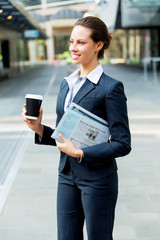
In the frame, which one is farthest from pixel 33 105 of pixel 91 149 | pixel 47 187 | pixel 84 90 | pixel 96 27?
pixel 47 187

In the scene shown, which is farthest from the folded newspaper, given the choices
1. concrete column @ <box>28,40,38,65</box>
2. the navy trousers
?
concrete column @ <box>28,40,38,65</box>

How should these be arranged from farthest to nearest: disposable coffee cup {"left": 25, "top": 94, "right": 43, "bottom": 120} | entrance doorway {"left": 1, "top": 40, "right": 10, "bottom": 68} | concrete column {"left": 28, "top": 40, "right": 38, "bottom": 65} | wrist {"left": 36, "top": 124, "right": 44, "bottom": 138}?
1. concrete column {"left": 28, "top": 40, "right": 38, "bottom": 65}
2. entrance doorway {"left": 1, "top": 40, "right": 10, "bottom": 68}
3. wrist {"left": 36, "top": 124, "right": 44, "bottom": 138}
4. disposable coffee cup {"left": 25, "top": 94, "right": 43, "bottom": 120}

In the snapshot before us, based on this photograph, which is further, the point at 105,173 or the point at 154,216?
the point at 154,216

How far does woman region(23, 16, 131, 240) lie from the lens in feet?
7.05

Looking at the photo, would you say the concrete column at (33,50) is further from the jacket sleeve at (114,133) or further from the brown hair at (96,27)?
the jacket sleeve at (114,133)

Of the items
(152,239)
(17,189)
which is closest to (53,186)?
(17,189)

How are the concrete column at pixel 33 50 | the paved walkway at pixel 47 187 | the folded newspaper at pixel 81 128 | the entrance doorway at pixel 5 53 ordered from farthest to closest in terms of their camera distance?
the concrete column at pixel 33 50, the entrance doorway at pixel 5 53, the paved walkway at pixel 47 187, the folded newspaper at pixel 81 128

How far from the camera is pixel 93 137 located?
7.13 feet

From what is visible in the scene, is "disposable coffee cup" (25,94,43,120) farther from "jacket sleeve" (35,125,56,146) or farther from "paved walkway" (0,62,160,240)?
"paved walkway" (0,62,160,240)

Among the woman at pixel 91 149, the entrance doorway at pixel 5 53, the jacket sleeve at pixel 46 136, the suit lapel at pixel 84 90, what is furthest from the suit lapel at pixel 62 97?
the entrance doorway at pixel 5 53

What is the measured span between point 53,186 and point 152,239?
1.84 m

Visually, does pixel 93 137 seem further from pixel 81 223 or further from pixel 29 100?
pixel 81 223

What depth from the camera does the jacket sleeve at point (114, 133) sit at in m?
2.13

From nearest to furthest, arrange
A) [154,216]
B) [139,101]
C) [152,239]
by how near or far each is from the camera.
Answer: [152,239], [154,216], [139,101]
